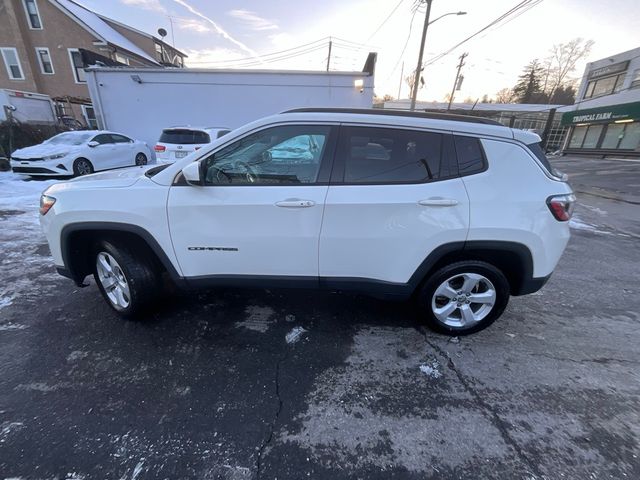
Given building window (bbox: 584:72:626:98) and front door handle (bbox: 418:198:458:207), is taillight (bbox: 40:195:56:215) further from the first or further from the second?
building window (bbox: 584:72:626:98)

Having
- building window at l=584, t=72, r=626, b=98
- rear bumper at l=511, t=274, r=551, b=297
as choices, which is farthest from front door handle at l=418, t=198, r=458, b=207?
building window at l=584, t=72, r=626, b=98

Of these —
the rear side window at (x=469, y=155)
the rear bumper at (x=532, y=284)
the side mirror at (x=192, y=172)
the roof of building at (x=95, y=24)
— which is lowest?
the rear bumper at (x=532, y=284)

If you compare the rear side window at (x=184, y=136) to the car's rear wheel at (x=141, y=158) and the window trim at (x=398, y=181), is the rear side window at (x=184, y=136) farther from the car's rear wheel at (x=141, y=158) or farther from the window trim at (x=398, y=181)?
the window trim at (x=398, y=181)

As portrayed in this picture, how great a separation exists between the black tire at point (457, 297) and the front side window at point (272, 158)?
1375 millimetres

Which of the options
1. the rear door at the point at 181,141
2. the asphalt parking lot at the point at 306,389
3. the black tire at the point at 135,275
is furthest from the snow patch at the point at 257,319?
the rear door at the point at 181,141

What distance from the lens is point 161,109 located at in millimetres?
14234

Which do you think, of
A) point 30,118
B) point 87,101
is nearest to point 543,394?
point 30,118

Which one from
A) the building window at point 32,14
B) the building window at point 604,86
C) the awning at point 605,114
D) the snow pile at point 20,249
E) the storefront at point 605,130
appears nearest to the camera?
the snow pile at point 20,249

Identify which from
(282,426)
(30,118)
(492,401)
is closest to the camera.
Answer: (282,426)

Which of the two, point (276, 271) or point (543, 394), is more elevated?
point (276, 271)

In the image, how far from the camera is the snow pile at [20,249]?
3.46m

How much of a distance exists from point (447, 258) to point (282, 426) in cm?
184

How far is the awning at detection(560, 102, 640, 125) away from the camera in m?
25.5

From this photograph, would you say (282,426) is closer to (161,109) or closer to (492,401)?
(492,401)
